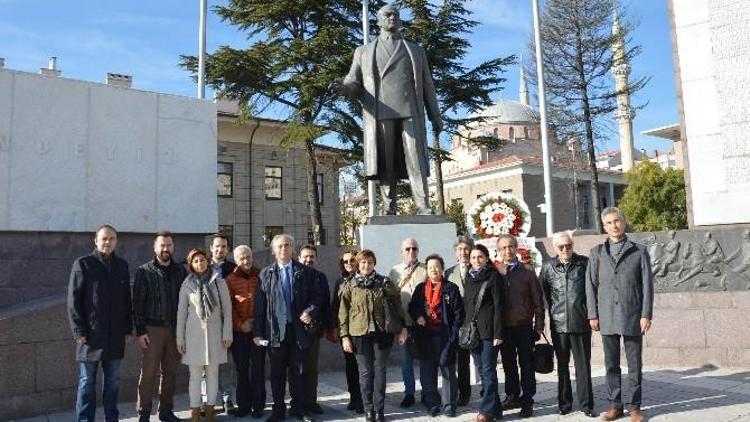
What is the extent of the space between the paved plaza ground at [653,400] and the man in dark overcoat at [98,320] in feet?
2.69

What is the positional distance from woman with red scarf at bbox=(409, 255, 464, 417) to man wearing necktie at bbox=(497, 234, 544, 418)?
471mm

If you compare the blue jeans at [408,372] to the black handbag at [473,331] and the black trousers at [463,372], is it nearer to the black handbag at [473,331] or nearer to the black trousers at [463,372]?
the black trousers at [463,372]

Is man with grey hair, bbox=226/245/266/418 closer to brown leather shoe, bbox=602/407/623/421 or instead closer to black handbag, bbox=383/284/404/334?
black handbag, bbox=383/284/404/334

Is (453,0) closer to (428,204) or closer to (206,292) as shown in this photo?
(428,204)

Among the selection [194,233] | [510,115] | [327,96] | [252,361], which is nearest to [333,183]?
[327,96]

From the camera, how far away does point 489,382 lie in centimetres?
541

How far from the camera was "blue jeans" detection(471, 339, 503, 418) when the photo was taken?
213 inches

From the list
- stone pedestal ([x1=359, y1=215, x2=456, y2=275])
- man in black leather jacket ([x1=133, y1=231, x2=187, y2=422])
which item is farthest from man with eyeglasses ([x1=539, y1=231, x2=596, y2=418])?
man in black leather jacket ([x1=133, y1=231, x2=187, y2=422])

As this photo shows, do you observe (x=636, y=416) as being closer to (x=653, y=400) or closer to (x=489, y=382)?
(x=653, y=400)

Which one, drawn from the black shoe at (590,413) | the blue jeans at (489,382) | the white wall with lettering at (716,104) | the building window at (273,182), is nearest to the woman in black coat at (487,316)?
the blue jeans at (489,382)

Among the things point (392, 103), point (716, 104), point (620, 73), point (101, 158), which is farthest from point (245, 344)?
point (620, 73)

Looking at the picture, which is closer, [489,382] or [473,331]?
[489,382]

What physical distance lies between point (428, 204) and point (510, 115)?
200 ft

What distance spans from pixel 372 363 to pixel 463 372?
1.15 meters
